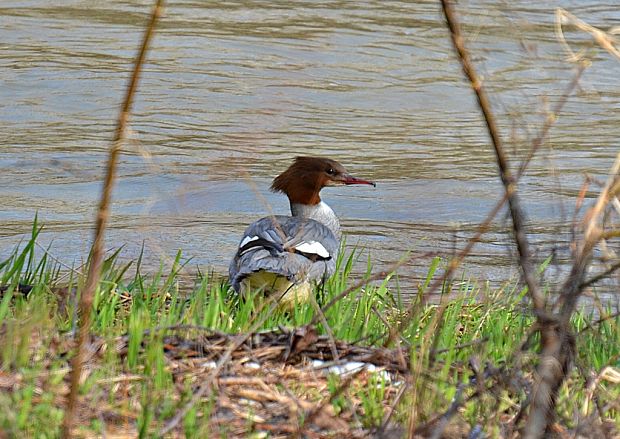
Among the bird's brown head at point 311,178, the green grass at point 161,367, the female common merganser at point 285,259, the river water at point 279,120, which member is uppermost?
the river water at point 279,120

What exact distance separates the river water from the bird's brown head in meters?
0.33

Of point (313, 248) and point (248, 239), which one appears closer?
point (313, 248)

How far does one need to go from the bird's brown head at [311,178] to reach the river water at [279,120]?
333 millimetres

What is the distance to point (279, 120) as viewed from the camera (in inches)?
421

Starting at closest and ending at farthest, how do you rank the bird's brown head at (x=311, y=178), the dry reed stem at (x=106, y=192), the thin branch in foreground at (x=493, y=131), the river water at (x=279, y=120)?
the dry reed stem at (x=106, y=192) → the thin branch in foreground at (x=493, y=131) → the bird's brown head at (x=311, y=178) → the river water at (x=279, y=120)

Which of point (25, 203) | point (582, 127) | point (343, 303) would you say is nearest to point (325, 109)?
point (582, 127)

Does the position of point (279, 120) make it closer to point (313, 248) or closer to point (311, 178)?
point (311, 178)

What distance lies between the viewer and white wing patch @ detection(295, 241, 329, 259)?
6.36 meters

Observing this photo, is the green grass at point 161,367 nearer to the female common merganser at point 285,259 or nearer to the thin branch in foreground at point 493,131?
the thin branch in foreground at point 493,131

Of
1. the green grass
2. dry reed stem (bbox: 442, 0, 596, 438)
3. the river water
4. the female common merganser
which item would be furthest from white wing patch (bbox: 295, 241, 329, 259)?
dry reed stem (bbox: 442, 0, 596, 438)

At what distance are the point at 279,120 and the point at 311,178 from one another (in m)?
2.92

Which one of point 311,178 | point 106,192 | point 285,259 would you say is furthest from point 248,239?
point 106,192

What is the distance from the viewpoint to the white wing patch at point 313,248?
6355mm

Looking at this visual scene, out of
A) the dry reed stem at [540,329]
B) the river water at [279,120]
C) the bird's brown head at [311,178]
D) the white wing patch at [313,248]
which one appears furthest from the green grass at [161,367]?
the bird's brown head at [311,178]
